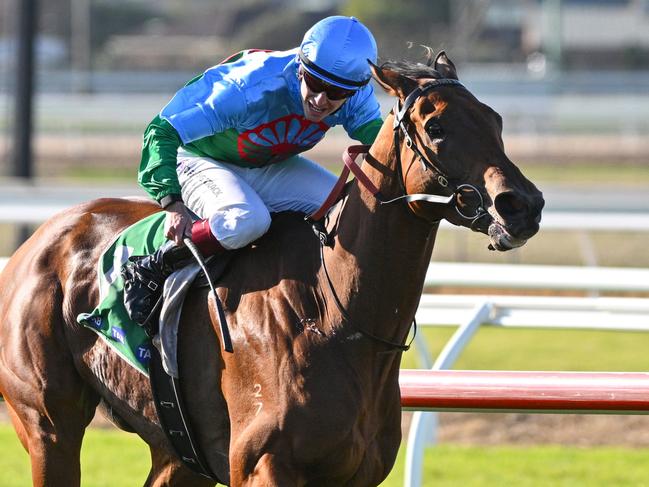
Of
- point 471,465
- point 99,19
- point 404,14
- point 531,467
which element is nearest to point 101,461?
point 471,465

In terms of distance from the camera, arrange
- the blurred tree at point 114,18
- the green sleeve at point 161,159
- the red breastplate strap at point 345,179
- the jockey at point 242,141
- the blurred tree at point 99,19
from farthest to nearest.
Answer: the blurred tree at point 99,19 → the blurred tree at point 114,18 → the green sleeve at point 161,159 → the jockey at point 242,141 → the red breastplate strap at point 345,179

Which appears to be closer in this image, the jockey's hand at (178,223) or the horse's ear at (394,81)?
the horse's ear at (394,81)

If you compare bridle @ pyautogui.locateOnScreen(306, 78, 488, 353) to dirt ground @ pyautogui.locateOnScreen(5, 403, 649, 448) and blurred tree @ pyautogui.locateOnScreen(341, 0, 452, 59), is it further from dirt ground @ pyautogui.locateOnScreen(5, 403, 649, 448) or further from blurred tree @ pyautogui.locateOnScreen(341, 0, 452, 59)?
blurred tree @ pyautogui.locateOnScreen(341, 0, 452, 59)

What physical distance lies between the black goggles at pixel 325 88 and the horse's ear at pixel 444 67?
0.27m

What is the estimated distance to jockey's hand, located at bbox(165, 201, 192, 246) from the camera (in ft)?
11.9

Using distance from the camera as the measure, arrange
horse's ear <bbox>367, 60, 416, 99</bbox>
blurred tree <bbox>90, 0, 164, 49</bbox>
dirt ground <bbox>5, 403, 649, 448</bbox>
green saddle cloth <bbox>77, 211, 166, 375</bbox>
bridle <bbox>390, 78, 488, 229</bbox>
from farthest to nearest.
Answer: blurred tree <bbox>90, 0, 164, 49</bbox>, dirt ground <bbox>5, 403, 649, 448</bbox>, green saddle cloth <bbox>77, 211, 166, 375</bbox>, horse's ear <bbox>367, 60, 416, 99</bbox>, bridle <bbox>390, 78, 488, 229</bbox>

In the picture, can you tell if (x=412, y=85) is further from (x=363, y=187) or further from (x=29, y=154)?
(x=29, y=154)

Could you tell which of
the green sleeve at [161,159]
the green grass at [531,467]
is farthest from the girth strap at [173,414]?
the green grass at [531,467]

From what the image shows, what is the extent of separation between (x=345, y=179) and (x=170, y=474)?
1258mm

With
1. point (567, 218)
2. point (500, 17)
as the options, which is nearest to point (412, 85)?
point (567, 218)

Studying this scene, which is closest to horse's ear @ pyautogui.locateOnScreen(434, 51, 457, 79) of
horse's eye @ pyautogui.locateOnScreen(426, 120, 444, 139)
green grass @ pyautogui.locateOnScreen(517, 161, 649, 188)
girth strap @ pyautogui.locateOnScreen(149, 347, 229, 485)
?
horse's eye @ pyautogui.locateOnScreen(426, 120, 444, 139)

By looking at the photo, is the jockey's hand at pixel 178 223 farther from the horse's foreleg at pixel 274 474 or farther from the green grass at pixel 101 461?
the green grass at pixel 101 461

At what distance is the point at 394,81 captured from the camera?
3.25m

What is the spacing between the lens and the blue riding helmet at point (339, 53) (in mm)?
3430
